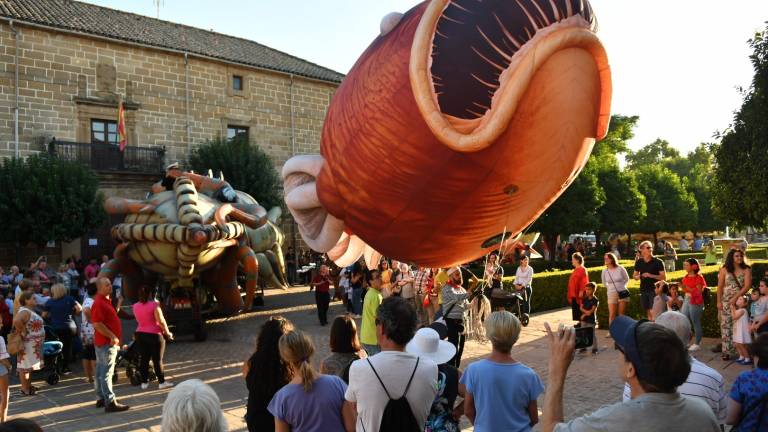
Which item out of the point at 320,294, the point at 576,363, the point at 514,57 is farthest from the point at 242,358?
the point at 514,57

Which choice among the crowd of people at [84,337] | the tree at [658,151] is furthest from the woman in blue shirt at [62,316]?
the tree at [658,151]

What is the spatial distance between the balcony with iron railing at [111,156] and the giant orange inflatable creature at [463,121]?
2031 centimetres

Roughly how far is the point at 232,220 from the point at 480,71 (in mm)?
9411

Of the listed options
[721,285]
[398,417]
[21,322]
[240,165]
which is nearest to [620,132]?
[240,165]

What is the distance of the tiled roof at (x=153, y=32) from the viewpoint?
21.3 m

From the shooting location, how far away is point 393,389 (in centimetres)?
290

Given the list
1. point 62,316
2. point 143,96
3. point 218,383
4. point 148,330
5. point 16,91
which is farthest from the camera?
point 143,96

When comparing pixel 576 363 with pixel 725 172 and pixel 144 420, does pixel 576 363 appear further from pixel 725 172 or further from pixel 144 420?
pixel 725 172

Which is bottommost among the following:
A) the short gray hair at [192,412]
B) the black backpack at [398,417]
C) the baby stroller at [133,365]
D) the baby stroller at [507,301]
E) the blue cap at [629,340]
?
the baby stroller at [133,365]

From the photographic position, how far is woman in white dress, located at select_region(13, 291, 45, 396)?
769cm

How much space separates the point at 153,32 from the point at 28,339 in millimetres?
20127

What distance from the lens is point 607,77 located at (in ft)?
10.6

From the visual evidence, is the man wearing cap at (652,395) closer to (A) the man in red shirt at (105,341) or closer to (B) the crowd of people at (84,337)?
(A) the man in red shirt at (105,341)

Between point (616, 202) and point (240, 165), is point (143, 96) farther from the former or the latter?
point (616, 202)
